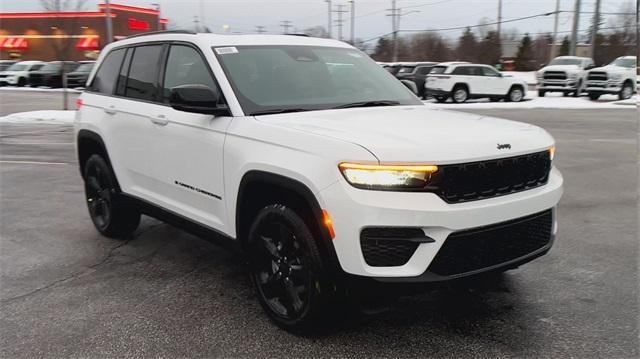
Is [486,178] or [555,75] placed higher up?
[486,178]

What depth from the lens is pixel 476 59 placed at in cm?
6281

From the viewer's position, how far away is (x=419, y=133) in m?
3.15

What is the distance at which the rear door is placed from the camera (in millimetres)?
3859

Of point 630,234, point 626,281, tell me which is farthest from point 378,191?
point 630,234

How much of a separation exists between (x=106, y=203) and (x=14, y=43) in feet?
218

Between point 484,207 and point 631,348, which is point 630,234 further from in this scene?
point 484,207

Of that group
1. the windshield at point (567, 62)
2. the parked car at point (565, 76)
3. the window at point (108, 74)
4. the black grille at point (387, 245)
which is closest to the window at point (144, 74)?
the window at point (108, 74)

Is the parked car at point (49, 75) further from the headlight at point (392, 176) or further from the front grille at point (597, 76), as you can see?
the headlight at point (392, 176)

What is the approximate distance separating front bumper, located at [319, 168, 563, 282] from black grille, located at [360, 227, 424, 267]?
2 centimetres

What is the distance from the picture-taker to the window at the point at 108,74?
5.35 metres

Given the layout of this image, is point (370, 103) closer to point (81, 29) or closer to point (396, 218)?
point (396, 218)

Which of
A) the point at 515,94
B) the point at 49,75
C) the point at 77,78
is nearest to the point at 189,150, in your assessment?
the point at 515,94

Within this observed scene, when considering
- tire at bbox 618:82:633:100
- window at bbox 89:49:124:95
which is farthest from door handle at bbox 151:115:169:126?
tire at bbox 618:82:633:100

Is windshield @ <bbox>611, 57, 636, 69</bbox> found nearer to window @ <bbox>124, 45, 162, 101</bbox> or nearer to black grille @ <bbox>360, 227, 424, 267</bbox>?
window @ <bbox>124, 45, 162, 101</bbox>
